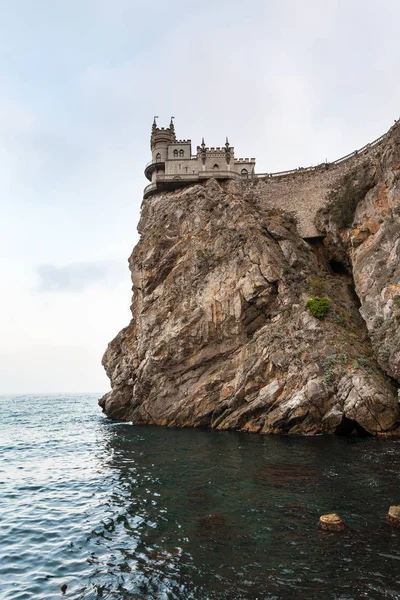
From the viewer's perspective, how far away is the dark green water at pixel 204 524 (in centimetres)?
1019

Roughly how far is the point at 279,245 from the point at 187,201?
12441 mm

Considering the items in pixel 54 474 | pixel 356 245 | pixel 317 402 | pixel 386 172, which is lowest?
pixel 54 474

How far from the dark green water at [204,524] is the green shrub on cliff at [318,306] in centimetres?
1186

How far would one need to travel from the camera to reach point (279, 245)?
1695 inches

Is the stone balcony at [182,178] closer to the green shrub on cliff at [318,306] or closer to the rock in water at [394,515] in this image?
the green shrub on cliff at [318,306]

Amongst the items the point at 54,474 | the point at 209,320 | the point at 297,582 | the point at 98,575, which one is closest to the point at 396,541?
the point at 297,582

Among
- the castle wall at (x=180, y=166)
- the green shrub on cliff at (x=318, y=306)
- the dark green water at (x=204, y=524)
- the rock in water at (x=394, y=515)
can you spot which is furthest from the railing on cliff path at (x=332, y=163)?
the rock in water at (x=394, y=515)

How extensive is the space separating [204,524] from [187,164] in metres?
46.7

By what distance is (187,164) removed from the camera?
174 ft

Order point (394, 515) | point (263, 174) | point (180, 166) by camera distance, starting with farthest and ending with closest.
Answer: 1. point (180, 166)
2. point (263, 174)
3. point (394, 515)

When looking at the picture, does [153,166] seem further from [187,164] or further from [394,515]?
[394,515]

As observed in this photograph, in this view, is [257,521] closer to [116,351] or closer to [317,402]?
[317,402]

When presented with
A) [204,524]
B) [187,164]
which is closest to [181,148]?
[187,164]

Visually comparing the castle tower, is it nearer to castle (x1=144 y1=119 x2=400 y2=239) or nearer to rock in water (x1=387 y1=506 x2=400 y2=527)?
castle (x1=144 y1=119 x2=400 y2=239)
